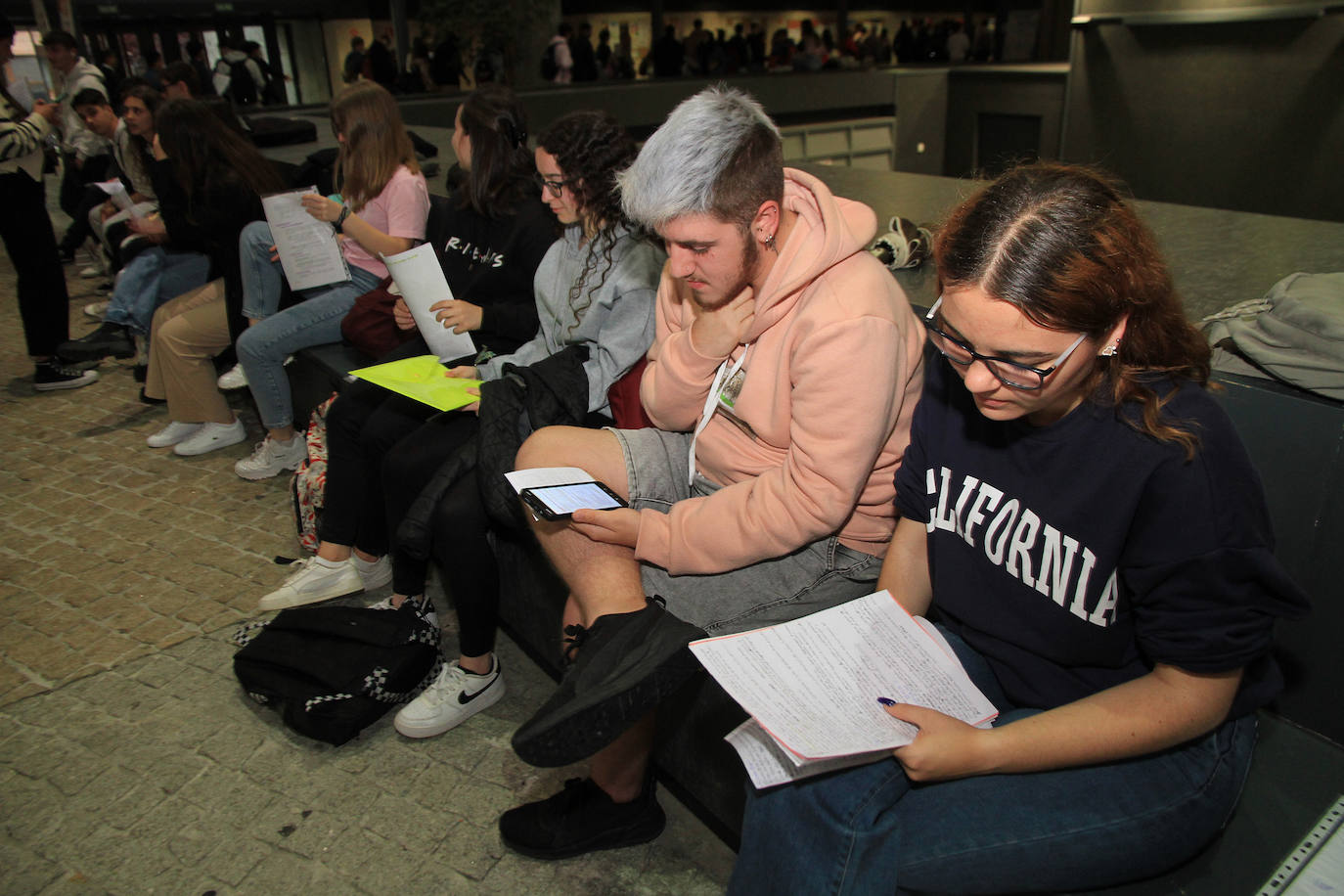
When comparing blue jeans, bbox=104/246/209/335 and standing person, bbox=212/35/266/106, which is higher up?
standing person, bbox=212/35/266/106

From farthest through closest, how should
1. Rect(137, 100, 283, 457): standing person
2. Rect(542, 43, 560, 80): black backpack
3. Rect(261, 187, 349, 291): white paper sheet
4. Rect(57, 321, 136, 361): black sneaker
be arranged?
Rect(542, 43, 560, 80): black backpack → Rect(57, 321, 136, 361): black sneaker → Rect(137, 100, 283, 457): standing person → Rect(261, 187, 349, 291): white paper sheet

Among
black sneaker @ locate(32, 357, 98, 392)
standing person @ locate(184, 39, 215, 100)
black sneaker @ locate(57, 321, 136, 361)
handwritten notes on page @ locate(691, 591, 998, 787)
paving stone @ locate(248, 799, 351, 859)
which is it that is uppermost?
standing person @ locate(184, 39, 215, 100)

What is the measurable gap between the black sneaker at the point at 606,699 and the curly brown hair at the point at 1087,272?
0.84 meters

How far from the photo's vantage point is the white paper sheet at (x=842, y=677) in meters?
1.31

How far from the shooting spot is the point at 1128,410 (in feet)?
4.35

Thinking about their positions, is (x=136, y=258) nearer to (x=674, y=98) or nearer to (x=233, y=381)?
(x=233, y=381)

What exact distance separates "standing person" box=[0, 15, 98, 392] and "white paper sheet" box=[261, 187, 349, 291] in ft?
6.43

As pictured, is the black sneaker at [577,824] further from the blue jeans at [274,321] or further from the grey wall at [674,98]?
the grey wall at [674,98]

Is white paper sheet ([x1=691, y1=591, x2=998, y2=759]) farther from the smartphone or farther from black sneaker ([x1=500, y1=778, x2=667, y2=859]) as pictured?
black sneaker ([x1=500, y1=778, x2=667, y2=859])

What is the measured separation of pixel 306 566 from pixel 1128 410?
9.08 feet

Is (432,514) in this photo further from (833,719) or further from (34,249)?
(34,249)

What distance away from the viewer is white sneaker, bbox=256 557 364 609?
3029 mm

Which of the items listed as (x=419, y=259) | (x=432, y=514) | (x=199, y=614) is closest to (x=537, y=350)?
(x=419, y=259)

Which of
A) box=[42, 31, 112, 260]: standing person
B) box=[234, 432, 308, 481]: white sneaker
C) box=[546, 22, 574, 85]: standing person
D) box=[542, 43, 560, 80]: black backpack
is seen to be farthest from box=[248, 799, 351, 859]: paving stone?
box=[542, 43, 560, 80]: black backpack
